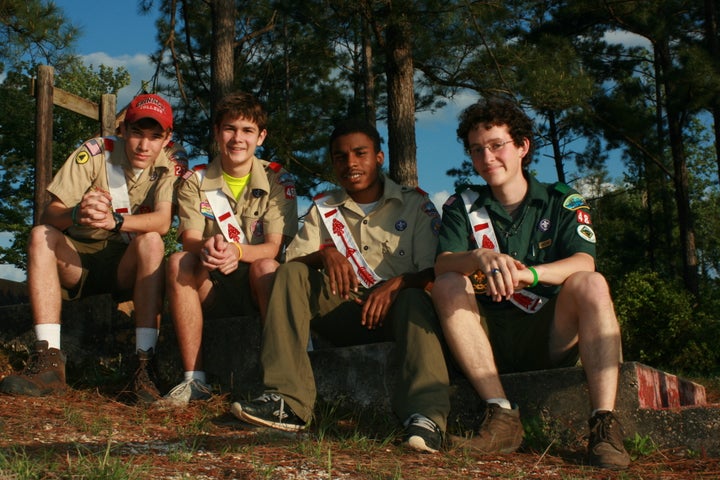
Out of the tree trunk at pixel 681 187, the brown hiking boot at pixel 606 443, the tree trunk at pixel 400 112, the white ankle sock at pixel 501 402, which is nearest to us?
the brown hiking boot at pixel 606 443

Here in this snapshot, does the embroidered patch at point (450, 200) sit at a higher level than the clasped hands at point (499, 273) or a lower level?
higher

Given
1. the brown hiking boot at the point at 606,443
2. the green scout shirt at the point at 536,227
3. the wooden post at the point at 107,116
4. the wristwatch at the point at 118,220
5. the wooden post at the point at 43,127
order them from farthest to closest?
the wooden post at the point at 107,116
the wooden post at the point at 43,127
the wristwatch at the point at 118,220
the green scout shirt at the point at 536,227
the brown hiking boot at the point at 606,443

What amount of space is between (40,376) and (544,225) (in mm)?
2589

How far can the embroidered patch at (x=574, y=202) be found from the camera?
3699 millimetres

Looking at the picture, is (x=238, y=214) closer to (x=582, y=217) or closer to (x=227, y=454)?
(x=227, y=454)

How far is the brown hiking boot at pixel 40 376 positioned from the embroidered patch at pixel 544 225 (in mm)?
2507

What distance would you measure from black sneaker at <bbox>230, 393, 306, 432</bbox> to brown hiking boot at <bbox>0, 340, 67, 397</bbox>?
1.17 m

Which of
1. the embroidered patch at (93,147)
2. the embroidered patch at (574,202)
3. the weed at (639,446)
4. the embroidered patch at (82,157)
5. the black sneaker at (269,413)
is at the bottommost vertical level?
the weed at (639,446)

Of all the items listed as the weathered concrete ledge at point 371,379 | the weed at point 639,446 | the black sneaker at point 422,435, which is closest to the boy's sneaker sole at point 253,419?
the black sneaker at point 422,435

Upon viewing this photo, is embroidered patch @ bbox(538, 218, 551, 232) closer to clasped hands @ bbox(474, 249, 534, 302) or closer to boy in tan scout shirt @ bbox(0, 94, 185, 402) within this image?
clasped hands @ bbox(474, 249, 534, 302)

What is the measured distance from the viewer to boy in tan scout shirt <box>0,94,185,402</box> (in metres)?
4.00

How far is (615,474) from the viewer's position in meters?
2.87

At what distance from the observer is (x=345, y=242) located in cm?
417

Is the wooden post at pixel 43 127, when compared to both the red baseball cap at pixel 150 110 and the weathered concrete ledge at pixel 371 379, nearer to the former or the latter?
the weathered concrete ledge at pixel 371 379
